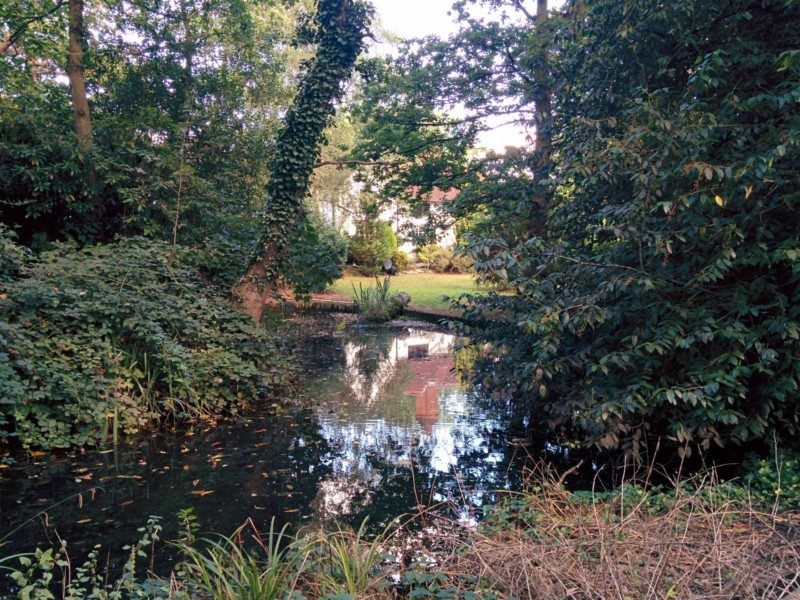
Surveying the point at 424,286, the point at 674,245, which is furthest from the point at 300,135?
the point at 424,286

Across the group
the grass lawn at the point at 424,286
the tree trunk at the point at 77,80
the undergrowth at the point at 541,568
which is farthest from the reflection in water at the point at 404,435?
the tree trunk at the point at 77,80

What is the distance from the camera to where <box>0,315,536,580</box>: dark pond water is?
4.53 meters

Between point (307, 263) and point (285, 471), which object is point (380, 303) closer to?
point (307, 263)

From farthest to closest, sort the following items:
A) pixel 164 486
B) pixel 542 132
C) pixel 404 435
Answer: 1. pixel 542 132
2. pixel 404 435
3. pixel 164 486

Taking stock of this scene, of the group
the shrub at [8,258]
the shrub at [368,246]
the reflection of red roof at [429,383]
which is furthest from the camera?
the shrub at [368,246]

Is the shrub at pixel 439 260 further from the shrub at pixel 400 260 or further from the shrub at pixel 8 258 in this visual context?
the shrub at pixel 8 258

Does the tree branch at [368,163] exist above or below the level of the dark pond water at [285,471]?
above

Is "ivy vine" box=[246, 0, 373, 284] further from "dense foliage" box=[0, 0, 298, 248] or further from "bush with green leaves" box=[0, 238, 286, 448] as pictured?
"bush with green leaves" box=[0, 238, 286, 448]

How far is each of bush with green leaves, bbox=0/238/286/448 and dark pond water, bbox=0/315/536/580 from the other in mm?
342

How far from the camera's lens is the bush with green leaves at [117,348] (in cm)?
562

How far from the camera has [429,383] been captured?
914 centimetres

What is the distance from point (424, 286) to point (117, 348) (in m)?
14.2

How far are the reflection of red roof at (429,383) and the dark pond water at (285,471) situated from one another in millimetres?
45

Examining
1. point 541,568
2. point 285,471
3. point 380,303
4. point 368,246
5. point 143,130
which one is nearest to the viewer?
point 541,568
